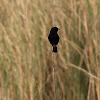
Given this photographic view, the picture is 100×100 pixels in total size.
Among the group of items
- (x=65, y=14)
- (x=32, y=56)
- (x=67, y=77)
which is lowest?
(x=67, y=77)

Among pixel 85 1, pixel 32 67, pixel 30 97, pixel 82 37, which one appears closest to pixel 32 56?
pixel 32 67

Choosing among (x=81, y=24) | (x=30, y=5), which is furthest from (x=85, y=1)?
(x=30, y=5)

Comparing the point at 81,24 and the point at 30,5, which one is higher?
the point at 30,5

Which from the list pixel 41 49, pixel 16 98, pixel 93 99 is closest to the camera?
pixel 93 99

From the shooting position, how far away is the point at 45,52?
4.88ft

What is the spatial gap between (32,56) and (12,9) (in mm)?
451

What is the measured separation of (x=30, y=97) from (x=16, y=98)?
0.39 ft

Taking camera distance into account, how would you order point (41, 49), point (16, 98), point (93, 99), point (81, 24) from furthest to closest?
point (81, 24) < point (41, 49) < point (16, 98) < point (93, 99)

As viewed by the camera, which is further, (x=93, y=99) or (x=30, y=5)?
(x=30, y=5)

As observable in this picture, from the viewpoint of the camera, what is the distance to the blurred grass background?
52.2 inches

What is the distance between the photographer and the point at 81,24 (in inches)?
62.9

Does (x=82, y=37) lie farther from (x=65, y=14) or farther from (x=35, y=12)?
(x=35, y=12)

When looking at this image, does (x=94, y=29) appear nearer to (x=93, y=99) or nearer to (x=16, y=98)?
(x=93, y=99)

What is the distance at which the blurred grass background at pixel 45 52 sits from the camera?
1.33 metres
